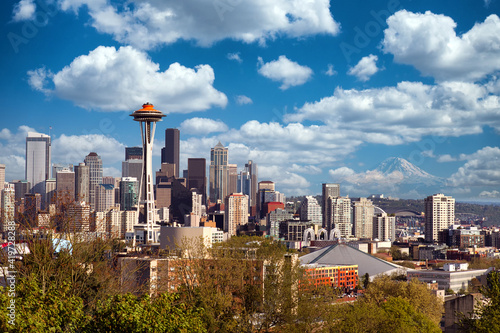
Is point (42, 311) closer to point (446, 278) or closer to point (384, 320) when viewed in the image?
point (384, 320)

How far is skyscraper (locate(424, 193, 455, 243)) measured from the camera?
18562 cm

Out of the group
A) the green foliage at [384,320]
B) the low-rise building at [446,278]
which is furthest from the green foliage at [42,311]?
the low-rise building at [446,278]

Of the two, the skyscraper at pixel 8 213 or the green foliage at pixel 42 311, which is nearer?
the green foliage at pixel 42 311

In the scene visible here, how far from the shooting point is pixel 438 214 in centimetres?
18662

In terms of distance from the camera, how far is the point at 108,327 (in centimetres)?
1448

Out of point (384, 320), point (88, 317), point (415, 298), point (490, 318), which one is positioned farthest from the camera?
point (415, 298)

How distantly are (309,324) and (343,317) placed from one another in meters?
1.94

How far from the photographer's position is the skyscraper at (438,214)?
186 m

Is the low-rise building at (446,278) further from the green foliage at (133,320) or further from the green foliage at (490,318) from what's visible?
the green foliage at (133,320)

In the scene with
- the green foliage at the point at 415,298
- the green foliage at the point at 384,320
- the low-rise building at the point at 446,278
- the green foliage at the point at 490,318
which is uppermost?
the green foliage at the point at 490,318

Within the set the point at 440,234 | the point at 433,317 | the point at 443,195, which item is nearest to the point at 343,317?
the point at 433,317

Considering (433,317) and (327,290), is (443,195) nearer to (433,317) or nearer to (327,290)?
(433,317)

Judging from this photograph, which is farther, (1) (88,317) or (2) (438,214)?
(2) (438,214)

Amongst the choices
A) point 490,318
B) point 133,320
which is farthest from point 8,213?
point 490,318
